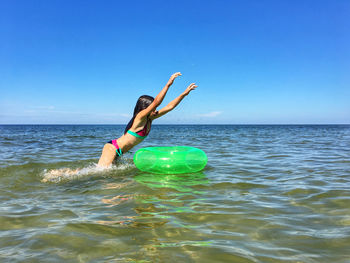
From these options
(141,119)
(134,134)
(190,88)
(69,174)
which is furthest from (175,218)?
(69,174)

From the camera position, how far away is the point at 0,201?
366 cm

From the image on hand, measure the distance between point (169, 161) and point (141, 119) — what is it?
103 cm

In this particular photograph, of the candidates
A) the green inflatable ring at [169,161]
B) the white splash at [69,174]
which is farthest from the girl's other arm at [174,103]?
the white splash at [69,174]

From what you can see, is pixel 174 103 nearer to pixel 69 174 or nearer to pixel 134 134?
pixel 134 134

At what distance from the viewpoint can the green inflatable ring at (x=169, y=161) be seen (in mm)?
5309

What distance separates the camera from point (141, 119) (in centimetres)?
505

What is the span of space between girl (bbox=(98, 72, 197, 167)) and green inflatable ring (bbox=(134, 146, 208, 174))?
41cm

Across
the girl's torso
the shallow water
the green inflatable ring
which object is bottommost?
the shallow water

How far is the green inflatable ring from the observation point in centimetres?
531

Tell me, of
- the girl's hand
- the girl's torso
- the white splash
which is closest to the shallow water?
the white splash

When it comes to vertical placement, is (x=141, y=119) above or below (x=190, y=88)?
below

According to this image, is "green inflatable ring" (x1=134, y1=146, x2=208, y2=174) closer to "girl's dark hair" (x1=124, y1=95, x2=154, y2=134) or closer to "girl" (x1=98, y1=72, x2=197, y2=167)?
"girl" (x1=98, y1=72, x2=197, y2=167)

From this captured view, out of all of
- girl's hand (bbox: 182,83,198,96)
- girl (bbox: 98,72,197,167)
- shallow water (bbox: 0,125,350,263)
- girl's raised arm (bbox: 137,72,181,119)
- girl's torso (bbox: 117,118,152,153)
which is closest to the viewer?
shallow water (bbox: 0,125,350,263)

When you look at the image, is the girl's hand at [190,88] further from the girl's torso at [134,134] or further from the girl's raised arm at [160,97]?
the girl's torso at [134,134]
